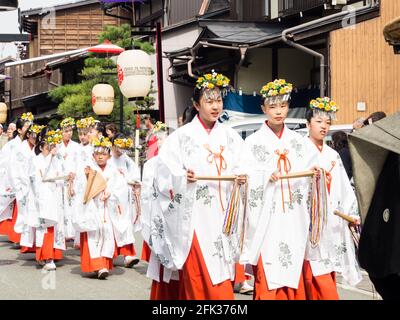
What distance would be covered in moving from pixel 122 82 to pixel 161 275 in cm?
1183

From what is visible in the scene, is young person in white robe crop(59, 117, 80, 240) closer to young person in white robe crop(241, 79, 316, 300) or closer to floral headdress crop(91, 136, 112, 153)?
floral headdress crop(91, 136, 112, 153)

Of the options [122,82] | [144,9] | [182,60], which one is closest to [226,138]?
[122,82]

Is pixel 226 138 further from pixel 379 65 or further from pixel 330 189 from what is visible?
pixel 379 65

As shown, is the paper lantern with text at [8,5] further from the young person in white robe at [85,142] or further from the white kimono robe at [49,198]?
the white kimono robe at [49,198]

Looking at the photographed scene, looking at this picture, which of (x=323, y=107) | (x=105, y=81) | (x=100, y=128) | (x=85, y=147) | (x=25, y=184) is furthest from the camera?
(x=105, y=81)

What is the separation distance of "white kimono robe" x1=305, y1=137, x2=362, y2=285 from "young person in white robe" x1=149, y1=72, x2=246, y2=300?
935 millimetres

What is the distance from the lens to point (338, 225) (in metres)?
8.14

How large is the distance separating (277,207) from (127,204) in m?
4.48

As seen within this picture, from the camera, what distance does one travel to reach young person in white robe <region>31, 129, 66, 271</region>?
1181cm

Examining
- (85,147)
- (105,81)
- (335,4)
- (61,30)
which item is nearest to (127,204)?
(85,147)

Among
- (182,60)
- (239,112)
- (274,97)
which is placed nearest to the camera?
(274,97)

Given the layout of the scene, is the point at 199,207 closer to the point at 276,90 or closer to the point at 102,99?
the point at 276,90

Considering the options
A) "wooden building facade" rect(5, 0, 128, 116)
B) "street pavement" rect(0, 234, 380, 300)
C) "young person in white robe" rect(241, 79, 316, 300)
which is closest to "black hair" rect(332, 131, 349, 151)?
"street pavement" rect(0, 234, 380, 300)

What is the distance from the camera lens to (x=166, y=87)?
88.2 feet
